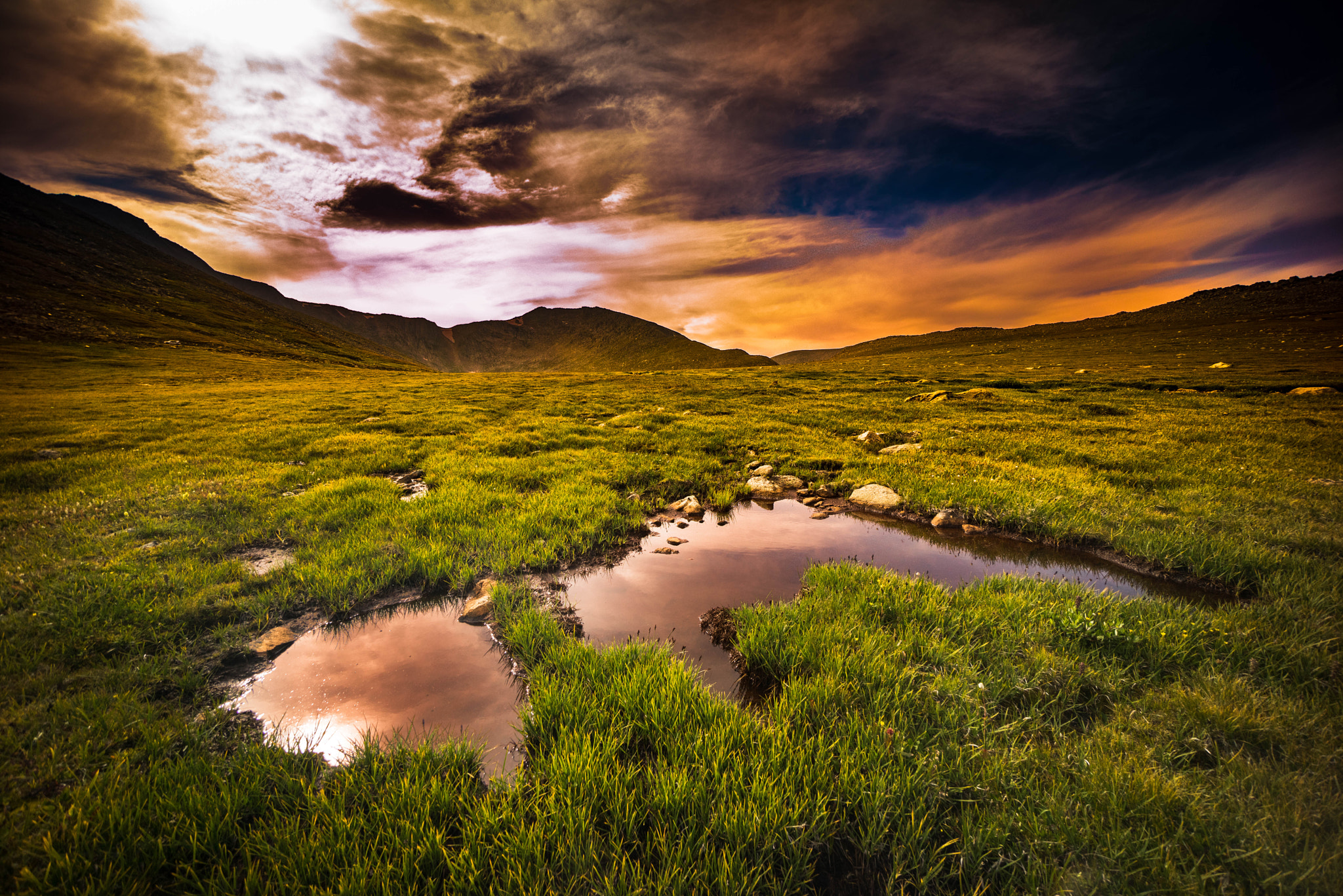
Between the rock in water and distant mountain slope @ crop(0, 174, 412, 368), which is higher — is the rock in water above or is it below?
below

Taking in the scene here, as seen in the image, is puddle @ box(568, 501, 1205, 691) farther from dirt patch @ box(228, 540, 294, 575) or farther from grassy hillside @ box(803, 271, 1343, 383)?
grassy hillside @ box(803, 271, 1343, 383)

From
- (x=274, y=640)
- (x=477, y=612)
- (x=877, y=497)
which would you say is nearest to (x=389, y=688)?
(x=477, y=612)

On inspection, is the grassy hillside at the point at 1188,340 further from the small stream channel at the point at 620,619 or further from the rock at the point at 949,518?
the small stream channel at the point at 620,619

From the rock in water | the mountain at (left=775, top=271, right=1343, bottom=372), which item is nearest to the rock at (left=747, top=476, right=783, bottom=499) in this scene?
the rock in water

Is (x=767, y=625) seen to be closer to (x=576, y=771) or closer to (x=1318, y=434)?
(x=576, y=771)

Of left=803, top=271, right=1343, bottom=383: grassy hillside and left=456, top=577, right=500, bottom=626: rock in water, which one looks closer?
left=456, top=577, right=500, bottom=626: rock in water

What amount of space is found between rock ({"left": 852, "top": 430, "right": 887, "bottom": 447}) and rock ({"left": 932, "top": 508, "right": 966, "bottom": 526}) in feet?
19.4

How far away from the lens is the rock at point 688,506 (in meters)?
8.34

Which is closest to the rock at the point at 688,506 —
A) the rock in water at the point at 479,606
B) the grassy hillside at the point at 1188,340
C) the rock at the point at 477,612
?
the rock in water at the point at 479,606

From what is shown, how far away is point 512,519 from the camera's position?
7090 mm

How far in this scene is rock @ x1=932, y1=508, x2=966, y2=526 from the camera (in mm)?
7594

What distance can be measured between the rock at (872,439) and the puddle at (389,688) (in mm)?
12215

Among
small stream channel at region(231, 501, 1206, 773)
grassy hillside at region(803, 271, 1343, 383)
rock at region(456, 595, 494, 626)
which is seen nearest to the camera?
small stream channel at region(231, 501, 1206, 773)

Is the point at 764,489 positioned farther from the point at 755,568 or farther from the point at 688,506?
the point at 755,568
